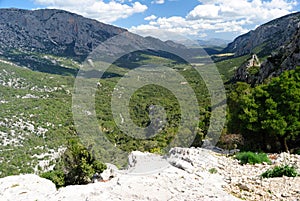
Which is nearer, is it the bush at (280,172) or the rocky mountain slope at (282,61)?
the bush at (280,172)

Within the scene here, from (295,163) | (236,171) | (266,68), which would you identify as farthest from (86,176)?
(266,68)

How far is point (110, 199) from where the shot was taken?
9.92 m

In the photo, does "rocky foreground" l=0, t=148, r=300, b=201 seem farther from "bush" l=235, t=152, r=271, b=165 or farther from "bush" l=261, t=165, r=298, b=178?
"bush" l=261, t=165, r=298, b=178

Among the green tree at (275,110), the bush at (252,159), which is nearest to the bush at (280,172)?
the bush at (252,159)

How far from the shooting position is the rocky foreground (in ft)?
32.8

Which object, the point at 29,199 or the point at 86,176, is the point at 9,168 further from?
the point at 29,199

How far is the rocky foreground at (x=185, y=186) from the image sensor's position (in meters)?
9.99

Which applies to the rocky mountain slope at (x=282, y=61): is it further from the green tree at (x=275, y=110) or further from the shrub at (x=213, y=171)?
the shrub at (x=213, y=171)

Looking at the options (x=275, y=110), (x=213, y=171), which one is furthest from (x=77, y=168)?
(x=275, y=110)

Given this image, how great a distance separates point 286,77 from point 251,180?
12217 mm

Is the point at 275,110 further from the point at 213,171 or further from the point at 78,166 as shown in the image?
the point at 78,166

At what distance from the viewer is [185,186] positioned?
1092 centimetres

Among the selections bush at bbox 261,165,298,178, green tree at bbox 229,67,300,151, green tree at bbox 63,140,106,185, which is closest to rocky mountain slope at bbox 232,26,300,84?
green tree at bbox 229,67,300,151

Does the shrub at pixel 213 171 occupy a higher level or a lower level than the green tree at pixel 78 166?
higher
